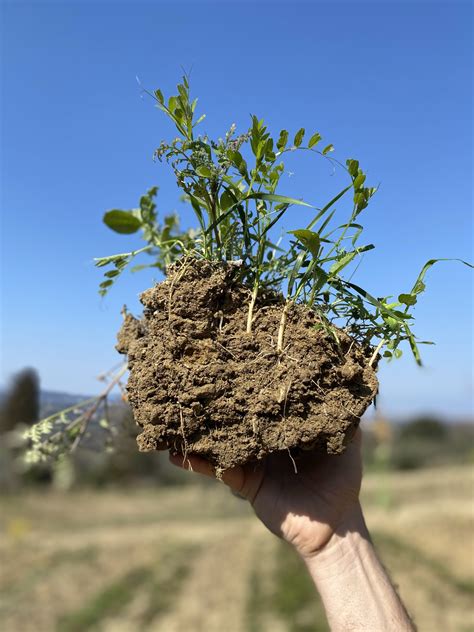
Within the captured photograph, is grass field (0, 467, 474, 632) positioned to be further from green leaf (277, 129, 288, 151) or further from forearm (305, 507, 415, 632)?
green leaf (277, 129, 288, 151)

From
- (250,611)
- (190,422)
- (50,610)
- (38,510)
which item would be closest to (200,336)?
(190,422)

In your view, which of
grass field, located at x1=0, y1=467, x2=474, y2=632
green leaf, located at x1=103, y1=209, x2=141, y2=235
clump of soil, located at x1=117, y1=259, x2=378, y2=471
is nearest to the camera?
clump of soil, located at x1=117, y1=259, x2=378, y2=471

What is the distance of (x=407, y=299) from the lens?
4.97ft

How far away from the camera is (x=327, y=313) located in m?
1.62

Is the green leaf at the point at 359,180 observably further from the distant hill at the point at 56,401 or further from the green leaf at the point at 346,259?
the distant hill at the point at 56,401

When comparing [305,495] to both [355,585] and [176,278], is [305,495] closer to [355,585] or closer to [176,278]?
[355,585]

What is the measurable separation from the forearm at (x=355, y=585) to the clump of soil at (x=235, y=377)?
626mm

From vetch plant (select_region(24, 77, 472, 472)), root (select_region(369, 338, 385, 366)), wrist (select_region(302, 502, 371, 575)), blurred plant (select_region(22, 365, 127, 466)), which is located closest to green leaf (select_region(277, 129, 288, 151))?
vetch plant (select_region(24, 77, 472, 472))

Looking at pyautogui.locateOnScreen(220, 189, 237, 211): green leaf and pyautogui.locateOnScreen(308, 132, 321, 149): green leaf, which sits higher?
pyautogui.locateOnScreen(308, 132, 321, 149): green leaf

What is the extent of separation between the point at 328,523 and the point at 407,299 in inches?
39.5

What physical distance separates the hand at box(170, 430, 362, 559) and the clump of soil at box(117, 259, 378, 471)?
41 centimetres

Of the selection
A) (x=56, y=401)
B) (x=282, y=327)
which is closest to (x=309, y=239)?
(x=282, y=327)

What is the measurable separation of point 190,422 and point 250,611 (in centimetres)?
863

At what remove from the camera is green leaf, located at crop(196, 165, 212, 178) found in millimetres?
1453
